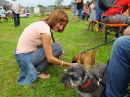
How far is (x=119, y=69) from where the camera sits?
2.29 m

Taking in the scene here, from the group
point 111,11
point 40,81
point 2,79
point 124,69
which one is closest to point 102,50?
point 111,11

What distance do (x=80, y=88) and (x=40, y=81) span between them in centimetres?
127

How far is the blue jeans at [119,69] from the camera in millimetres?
2189

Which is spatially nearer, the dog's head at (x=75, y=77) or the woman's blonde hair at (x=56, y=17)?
the dog's head at (x=75, y=77)

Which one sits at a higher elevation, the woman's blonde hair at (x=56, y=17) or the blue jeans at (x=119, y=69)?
the woman's blonde hair at (x=56, y=17)

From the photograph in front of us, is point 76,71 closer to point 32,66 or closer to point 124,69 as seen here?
point 124,69

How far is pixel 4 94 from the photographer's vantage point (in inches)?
129

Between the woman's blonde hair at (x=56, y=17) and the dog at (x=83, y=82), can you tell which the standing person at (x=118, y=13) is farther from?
the dog at (x=83, y=82)

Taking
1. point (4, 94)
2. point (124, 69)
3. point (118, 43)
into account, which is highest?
point (118, 43)

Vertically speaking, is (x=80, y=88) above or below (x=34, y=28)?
below

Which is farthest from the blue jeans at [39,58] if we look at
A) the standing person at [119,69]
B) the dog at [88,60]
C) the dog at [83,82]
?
the standing person at [119,69]

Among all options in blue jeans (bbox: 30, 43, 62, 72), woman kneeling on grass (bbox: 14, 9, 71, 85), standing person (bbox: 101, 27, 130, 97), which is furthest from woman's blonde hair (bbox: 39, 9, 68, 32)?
standing person (bbox: 101, 27, 130, 97)

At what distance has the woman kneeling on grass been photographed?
3.27m

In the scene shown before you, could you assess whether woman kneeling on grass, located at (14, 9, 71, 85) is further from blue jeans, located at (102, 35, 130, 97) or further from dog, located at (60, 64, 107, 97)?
blue jeans, located at (102, 35, 130, 97)
